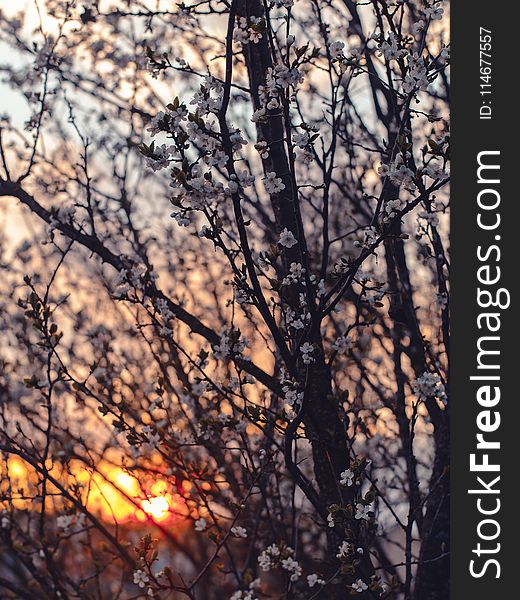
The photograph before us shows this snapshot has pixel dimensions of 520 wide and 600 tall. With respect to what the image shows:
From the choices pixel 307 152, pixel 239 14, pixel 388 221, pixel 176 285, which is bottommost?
pixel 388 221

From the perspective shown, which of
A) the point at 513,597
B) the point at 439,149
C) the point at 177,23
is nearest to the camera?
the point at 439,149

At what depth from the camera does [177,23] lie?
17.6 feet

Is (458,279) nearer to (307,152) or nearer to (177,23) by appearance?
(307,152)

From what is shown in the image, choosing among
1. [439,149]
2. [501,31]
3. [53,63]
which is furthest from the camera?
[53,63]

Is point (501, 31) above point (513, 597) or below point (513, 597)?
above

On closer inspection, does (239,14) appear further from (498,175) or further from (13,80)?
(13,80)

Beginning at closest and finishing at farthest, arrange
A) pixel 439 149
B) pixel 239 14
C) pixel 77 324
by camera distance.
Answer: pixel 439 149
pixel 239 14
pixel 77 324

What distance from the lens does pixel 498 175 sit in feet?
11.8

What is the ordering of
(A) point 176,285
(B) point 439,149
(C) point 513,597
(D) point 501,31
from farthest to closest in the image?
(A) point 176,285 < (D) point 501,31 < (C) point 513,597 < (B) point 439,149

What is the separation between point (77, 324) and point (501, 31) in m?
3.94

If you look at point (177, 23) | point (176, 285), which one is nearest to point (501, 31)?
point (177, 23)

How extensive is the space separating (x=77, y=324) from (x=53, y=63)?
7.09 feet

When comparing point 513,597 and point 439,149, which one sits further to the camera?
point 513,597

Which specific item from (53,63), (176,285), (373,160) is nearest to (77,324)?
(176,285)
